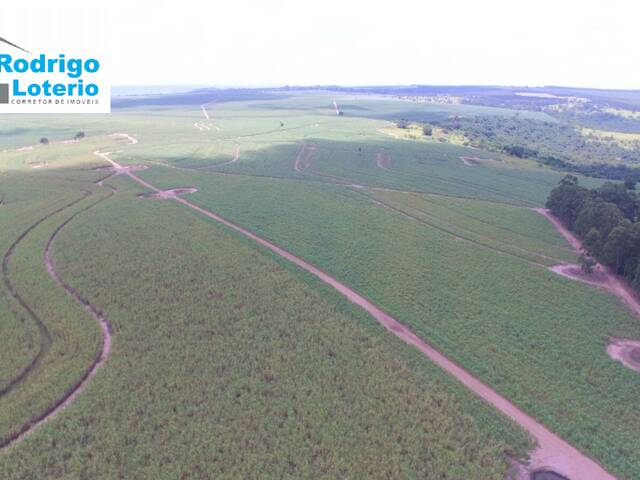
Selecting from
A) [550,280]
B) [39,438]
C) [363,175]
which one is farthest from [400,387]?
[363,175]

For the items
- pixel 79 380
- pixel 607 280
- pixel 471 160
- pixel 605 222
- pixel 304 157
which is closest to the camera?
pixel 79 380

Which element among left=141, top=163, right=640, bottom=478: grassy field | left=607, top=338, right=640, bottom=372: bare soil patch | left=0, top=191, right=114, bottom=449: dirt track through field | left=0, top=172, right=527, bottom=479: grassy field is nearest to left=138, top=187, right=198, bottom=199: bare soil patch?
left=141, top=163, right=640, bottom=478: grassy field

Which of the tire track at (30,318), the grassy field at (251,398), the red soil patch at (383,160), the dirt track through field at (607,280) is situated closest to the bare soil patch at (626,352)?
the dirt track through field at (607,280)

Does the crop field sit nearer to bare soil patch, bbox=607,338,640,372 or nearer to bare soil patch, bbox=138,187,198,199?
bare soil patch, bbox=607,338,640,372

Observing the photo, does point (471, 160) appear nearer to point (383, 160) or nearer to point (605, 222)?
point (383, 160)

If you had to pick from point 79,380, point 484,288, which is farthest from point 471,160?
point 79,380

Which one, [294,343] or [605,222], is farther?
[605,222]

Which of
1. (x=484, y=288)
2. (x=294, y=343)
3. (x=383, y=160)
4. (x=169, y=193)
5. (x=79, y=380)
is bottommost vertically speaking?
(x=79, y=380)

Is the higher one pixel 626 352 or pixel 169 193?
pixel 169 193
